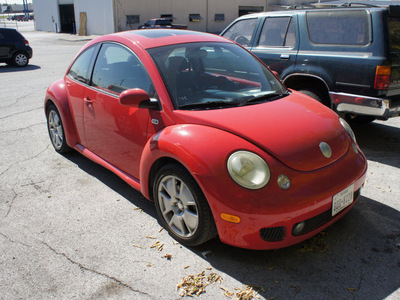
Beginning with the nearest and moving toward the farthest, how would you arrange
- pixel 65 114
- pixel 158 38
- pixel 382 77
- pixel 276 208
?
1. pixel 276 208
2. pixel 158 38
3. pixel 65 114
4. pixel 382 77

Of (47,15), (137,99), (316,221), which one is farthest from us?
(47,15)

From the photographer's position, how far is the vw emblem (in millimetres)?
2857

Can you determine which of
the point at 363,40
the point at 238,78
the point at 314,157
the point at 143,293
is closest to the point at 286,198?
the point at 314,157

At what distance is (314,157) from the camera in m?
2.77

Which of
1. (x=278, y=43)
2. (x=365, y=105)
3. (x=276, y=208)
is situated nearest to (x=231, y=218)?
(x=276, y=208)

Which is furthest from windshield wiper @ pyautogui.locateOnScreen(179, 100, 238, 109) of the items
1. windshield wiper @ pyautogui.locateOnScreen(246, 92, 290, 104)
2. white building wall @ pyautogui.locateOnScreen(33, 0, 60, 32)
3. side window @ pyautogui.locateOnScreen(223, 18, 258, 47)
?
white building wall @ pyautogui.locateOnScreen(33, 0, 60, 32)

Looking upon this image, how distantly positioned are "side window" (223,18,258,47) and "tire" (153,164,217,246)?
14.1 ft

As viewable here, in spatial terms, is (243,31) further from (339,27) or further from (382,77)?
(382,77)

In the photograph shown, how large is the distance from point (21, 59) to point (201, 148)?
554 inches

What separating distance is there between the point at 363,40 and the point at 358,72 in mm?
471

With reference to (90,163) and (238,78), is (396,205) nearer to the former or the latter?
(238,78)

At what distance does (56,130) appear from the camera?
16.5 feet

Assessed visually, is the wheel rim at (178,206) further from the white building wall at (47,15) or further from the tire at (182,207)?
the white building wall at (47,15)

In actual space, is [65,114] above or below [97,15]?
below
